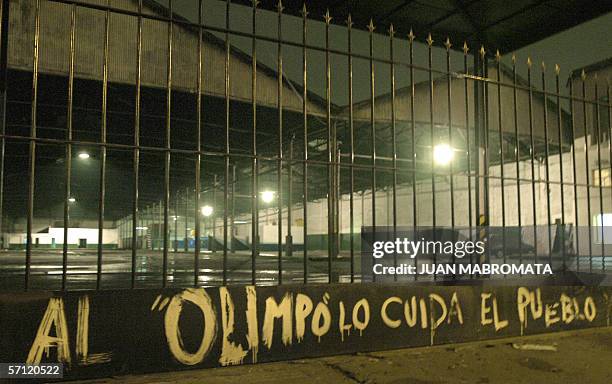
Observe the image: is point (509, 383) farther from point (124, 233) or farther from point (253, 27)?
point (124, 233)

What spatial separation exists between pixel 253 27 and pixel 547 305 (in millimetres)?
5244

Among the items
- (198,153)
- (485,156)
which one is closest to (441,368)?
(485,156)

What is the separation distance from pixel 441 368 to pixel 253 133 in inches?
119

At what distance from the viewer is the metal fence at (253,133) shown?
4.77m

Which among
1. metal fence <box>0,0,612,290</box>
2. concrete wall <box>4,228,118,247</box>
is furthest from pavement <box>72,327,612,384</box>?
concrete wall <box>4,228,118,247</box>

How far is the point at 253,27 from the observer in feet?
16.5

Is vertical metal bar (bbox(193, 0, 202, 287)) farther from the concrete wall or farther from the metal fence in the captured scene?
the concrete wall

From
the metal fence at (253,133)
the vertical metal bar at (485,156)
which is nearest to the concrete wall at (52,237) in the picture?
the metal fence at (253,133)

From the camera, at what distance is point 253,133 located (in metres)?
4.86

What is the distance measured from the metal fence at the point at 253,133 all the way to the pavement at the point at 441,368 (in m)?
0.87

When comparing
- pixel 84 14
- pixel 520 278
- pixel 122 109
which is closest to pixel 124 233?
pixel 122 109

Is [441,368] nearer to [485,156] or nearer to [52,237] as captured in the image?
[485,156]

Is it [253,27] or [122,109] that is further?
[122,109]

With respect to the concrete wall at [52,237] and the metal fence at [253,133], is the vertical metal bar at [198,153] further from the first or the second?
the concrete wall at [52,237]
